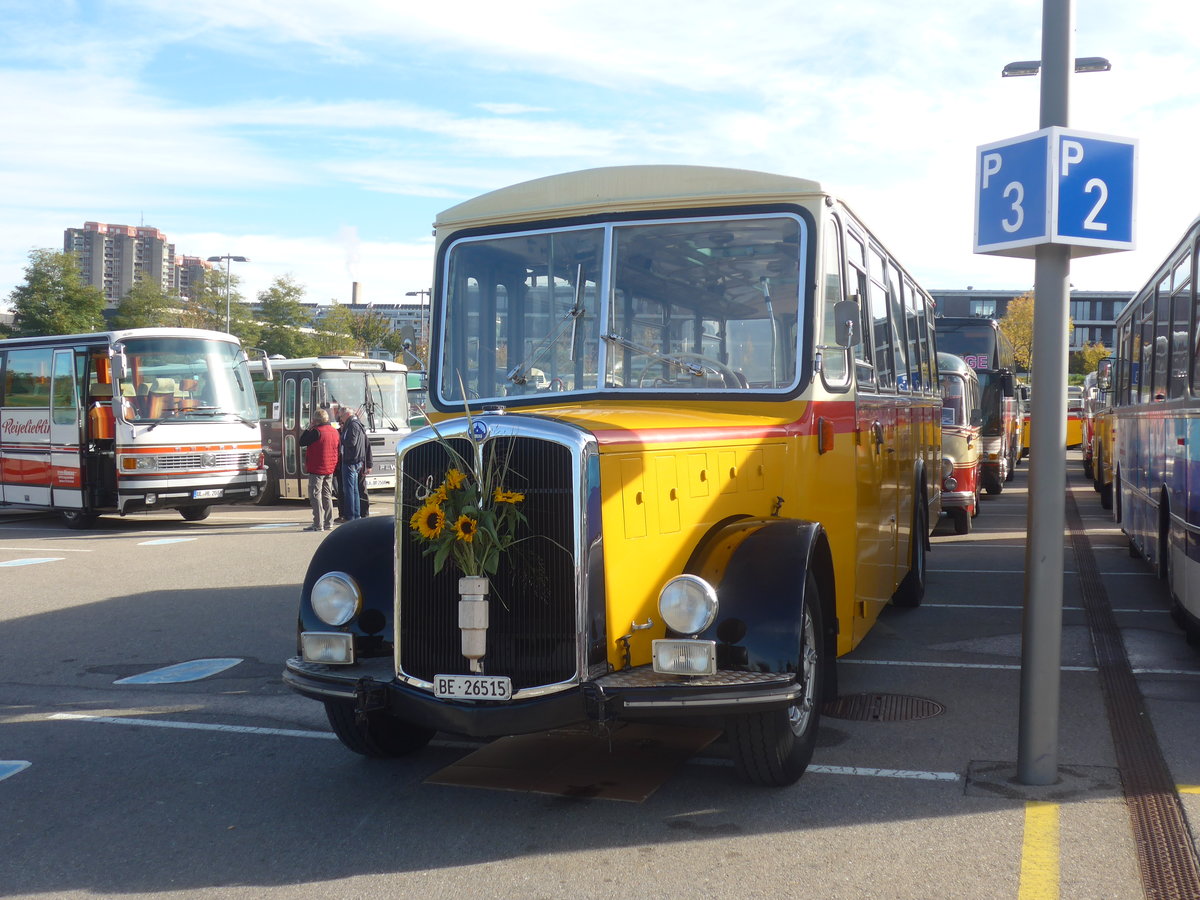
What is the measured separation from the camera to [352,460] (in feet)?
55.4

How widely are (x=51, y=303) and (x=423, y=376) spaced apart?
142ft

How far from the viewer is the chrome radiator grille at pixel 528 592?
4703 millimetres

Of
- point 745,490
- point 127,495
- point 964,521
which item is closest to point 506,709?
point 745,490

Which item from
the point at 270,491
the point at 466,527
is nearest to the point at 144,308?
the point at 270,491

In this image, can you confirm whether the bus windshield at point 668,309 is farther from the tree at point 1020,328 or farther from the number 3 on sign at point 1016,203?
the tree at point 1020,328

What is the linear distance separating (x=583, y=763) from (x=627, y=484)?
1.55 metres

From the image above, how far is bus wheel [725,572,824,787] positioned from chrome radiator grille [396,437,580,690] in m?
0.86

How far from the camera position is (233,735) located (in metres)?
6.33

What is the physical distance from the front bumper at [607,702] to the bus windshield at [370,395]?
60.3 feet

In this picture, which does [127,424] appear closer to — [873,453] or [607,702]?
[873,453]

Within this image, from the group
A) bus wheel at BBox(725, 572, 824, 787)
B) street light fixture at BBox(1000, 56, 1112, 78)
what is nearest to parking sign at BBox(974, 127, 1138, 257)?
bus wheel at BBox(725, 572, 824, 787)

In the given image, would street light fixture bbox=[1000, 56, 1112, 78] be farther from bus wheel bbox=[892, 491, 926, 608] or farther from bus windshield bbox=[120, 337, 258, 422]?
bus windshield bbox=[120, 337, 258, 422]

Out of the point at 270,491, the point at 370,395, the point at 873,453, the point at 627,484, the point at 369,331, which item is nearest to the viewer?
the point at 627,484

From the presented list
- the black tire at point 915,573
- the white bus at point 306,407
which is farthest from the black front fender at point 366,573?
the white bus at point 306,407
